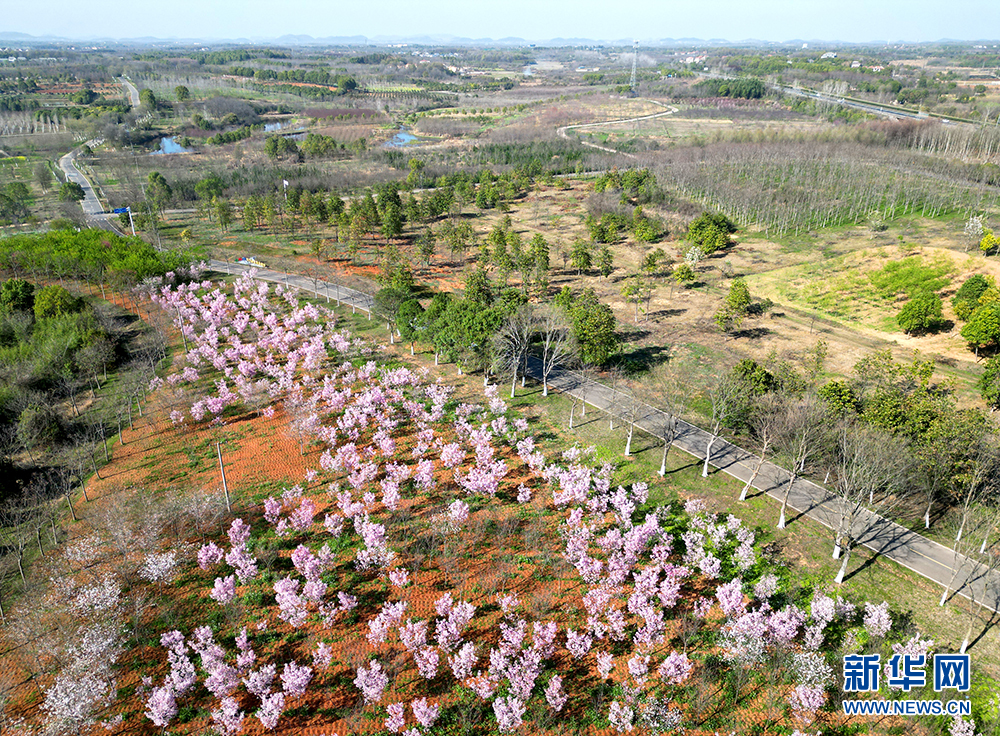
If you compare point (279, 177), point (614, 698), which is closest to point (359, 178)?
point (279, 177)

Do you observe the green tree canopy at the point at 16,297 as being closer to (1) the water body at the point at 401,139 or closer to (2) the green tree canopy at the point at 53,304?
(2) the green tree canopy at the point at 53,304

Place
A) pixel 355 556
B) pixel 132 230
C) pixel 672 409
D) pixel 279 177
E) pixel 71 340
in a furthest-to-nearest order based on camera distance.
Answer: pixel 279 177
pixel 132 230
pixel 71 340
pixel 672 409
pixel 355 556

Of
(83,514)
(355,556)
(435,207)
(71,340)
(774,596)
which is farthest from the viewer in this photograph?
(435,207)

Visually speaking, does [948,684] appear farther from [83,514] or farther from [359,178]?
[359,178]

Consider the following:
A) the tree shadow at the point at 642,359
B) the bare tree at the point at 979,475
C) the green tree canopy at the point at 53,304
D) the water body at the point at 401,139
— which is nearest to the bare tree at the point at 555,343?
the tree shadow at the point at 642,359

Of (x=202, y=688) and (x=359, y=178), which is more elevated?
(x=359, y=178)

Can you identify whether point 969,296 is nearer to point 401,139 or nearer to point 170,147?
point 401,139
